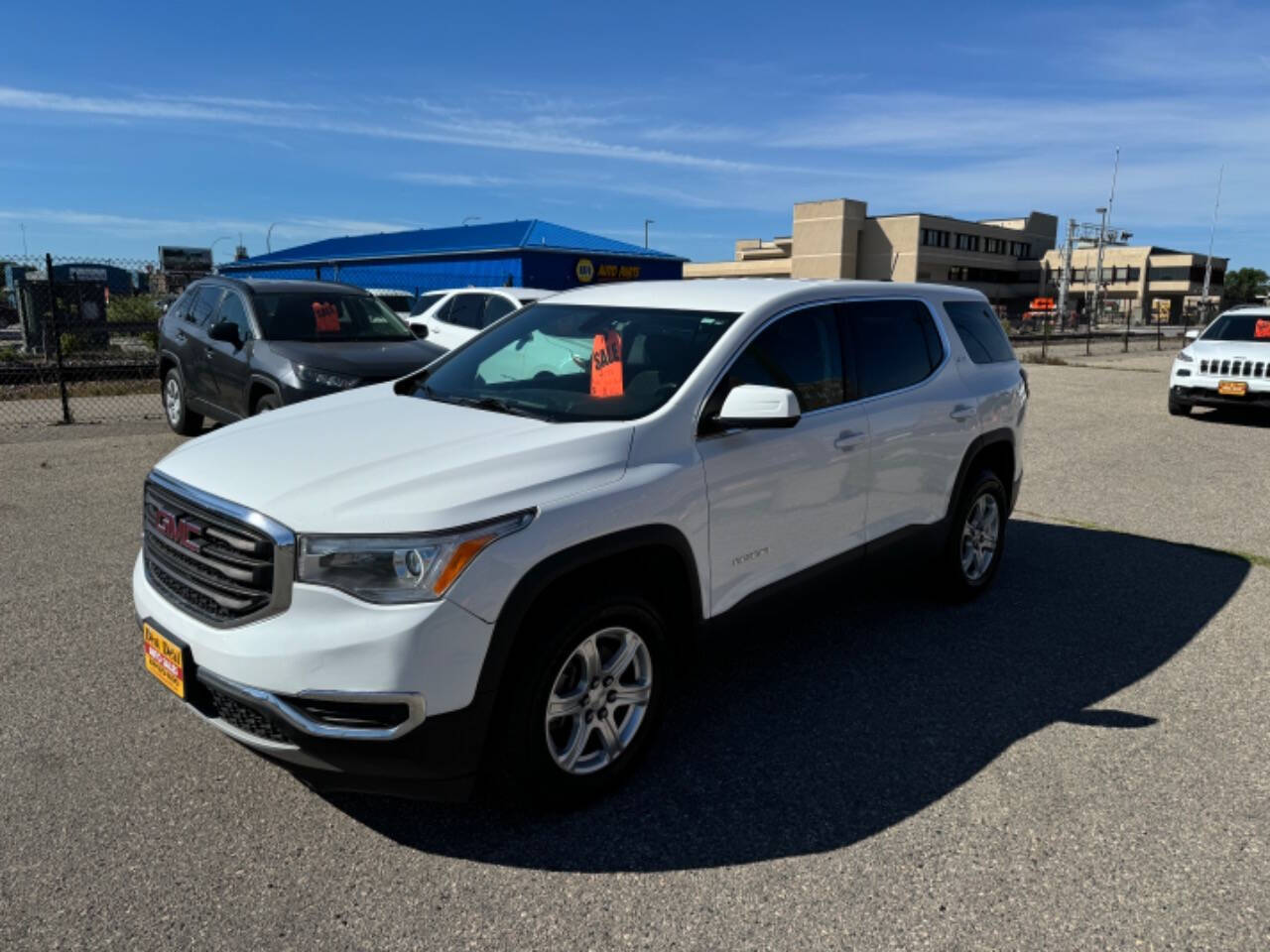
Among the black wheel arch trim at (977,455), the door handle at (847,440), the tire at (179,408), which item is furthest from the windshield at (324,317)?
the door handle at (847,440)

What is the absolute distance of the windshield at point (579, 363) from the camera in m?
3.45

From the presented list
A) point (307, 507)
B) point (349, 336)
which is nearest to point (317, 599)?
point (307, 507)

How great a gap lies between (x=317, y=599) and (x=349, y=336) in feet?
21.4

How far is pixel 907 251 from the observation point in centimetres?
9044

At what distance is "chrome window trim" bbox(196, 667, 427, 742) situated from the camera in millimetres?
2553

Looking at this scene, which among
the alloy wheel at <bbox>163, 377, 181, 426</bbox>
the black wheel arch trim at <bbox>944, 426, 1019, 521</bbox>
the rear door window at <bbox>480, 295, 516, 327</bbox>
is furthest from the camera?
the rear door window at <bbox>480, 295, 516, 327</bbox>

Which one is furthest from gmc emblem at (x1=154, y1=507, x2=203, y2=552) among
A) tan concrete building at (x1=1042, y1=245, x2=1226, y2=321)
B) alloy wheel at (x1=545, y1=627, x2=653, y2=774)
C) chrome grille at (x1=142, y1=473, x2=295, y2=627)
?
tan concrete building at (x1=1042, y1=245, x2=1226, y2=321)

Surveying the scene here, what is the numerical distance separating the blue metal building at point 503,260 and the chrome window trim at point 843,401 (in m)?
20.9

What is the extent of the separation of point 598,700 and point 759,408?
1.15 m

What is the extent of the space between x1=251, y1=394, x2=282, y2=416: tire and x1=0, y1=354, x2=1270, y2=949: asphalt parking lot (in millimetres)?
2742

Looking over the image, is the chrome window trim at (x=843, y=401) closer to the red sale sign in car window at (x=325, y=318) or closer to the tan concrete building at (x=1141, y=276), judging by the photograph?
the red sale sign in car window at (x=325, y=318)

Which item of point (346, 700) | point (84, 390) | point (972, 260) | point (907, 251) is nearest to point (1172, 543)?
point (346, 700)

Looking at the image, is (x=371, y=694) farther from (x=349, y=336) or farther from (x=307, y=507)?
(x=349, y=336)

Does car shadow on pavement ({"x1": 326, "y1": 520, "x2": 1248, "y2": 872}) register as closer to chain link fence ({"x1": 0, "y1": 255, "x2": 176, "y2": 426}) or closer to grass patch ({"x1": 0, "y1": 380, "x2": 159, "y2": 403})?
chain link fence ({"x1": 0, "y1": 255, "x2": 176, "y2": 426})
